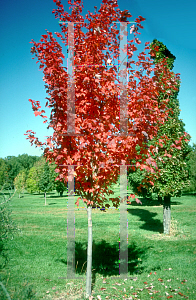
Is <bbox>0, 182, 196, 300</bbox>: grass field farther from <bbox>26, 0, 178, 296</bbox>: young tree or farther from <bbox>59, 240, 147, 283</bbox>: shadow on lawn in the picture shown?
<bbox>26, 0, 178, 296</bbox>: young tree

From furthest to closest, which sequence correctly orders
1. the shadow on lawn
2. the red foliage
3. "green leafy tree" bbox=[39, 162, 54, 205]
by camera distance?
1. "green leafy tree" bbox=[39, 162, 54, 205]
2. the shadow on lawn
3. the red foliage

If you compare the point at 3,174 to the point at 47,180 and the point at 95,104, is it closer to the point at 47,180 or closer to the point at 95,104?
the point at 47,180

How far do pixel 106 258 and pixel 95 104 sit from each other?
4.58 meters

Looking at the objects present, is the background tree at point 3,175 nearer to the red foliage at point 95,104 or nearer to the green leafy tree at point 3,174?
the green leafy tree at point 3,174

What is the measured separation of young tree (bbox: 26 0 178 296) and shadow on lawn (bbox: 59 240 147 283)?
5.57 feet

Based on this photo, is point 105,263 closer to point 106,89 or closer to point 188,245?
point 188,245

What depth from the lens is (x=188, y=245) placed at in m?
7.76

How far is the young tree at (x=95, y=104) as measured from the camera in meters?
3.95

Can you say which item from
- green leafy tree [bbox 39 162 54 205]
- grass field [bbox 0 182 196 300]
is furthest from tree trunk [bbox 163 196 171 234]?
green leafy tree [bbox 39 162 54 205]

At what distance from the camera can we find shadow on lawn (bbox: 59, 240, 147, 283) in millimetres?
5762

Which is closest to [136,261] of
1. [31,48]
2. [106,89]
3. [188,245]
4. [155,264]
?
[155,264]

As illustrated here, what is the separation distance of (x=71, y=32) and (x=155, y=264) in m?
5.82

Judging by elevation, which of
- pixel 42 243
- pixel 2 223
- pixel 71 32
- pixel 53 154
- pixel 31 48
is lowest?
pixel 42 243

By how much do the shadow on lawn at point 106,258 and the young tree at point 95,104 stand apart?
5.57 ft
